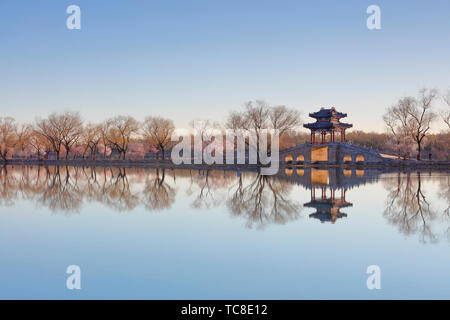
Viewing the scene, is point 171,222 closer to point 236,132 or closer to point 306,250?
point 306,250

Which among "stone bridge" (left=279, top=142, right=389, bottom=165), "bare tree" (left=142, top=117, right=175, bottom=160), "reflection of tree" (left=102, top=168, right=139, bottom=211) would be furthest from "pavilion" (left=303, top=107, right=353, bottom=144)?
"reflection of tree" (left=102, top=168, right=139, bottom=211)

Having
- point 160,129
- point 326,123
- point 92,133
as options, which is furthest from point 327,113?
point 92,133

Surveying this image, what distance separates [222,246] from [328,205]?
7.16 meters

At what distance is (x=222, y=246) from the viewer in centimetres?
852

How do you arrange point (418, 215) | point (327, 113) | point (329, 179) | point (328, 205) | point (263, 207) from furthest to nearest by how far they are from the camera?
point (327, 113) < point (329, 179) < point (328, 205) < point (263, 207) < point (418, 215)

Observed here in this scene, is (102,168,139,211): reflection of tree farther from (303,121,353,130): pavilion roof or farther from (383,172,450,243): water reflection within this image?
(303,121,353,130): pavilion roof

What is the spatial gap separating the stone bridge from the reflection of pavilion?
2924cm

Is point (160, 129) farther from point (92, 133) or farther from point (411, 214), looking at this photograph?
point (411, 214)

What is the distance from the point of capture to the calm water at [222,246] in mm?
6141

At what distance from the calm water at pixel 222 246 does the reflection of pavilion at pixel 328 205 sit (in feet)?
0.20

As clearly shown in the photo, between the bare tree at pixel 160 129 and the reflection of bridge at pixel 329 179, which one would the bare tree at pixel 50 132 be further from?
the reflection of bridge at pixel 329 179

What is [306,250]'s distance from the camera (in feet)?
26.6

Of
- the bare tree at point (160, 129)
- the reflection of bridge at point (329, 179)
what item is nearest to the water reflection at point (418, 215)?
the reflection of bridge at point (329, 179)
